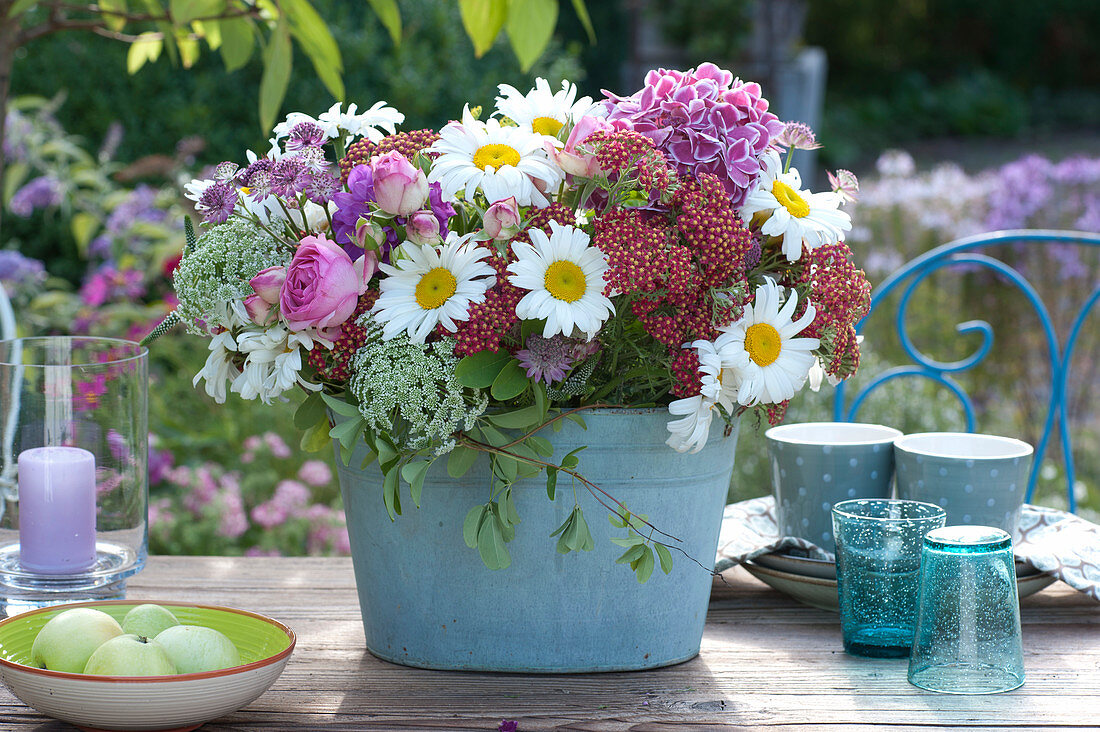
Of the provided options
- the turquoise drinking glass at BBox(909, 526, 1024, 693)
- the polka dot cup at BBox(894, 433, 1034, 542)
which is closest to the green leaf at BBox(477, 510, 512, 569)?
the turquoise drinking glass at BBox(909, 526, 1024, 693)

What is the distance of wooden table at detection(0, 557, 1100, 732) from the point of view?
2.58 feet

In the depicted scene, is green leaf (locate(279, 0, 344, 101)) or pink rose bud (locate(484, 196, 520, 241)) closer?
pink rose bud (locate(484, 196, 520, 241))

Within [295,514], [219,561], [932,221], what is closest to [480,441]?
[219,561]

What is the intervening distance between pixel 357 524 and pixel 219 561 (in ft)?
1.20

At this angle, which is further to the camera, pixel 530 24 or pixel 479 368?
pixel 530 24

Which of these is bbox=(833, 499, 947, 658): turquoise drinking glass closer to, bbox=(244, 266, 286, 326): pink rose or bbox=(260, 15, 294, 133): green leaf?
bbox=(244, 266, 286, 326): pink rose

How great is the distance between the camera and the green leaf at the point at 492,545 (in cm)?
81

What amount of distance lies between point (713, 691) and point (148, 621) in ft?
1.37

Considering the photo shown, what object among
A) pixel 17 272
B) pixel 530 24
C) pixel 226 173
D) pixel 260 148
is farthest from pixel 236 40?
pixel 260 148

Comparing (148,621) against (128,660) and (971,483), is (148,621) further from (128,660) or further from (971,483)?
(971,483)

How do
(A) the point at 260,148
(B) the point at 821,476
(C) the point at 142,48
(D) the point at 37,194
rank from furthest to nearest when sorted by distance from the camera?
(A) the point at 260,148 < (D) the point at 37,194 < (C) the point at 142,48 < (B) the point at 821,476

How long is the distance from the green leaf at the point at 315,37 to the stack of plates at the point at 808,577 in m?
0.71

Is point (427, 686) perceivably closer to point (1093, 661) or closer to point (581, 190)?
point (581, 190)

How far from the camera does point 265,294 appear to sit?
79 centimetres
